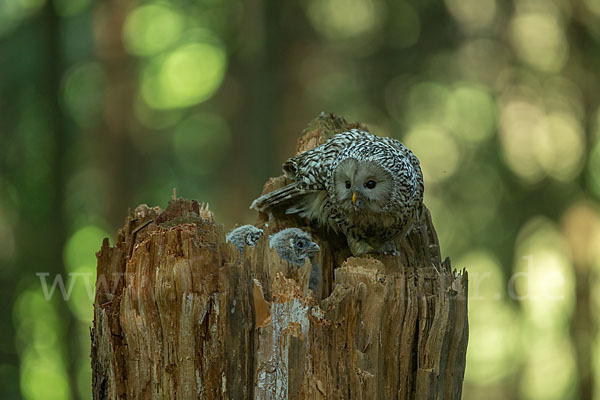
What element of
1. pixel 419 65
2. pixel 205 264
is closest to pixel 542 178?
pixel 419 65

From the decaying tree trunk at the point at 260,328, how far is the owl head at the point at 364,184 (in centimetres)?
76

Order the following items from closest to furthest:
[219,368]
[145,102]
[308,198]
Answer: [219,368]
[308,198]
[145,102]

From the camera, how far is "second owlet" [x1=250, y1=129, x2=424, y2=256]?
3.23m

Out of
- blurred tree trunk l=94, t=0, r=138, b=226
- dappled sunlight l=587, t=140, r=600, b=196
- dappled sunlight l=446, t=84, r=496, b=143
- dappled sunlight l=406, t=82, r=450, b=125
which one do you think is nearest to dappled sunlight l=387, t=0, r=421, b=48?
dappled sunlight l=406, t=82, r=450, b=125

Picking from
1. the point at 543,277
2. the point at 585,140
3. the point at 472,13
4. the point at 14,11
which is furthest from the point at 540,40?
the point at 14,11

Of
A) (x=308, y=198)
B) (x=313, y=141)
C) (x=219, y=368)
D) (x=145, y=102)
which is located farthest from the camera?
(x=145, y=102)

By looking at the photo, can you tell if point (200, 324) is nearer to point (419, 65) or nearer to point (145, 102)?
point (145, 102)

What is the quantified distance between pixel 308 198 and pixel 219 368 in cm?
171

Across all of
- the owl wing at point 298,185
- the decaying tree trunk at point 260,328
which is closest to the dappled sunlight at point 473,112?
the owl wing at point 298,185

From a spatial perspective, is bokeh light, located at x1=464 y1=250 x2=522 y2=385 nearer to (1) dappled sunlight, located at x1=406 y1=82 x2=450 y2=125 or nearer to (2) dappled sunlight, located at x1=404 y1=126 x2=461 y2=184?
(2) dappled sunlight, located at x1=404 y1=126 x2=461 y2=184

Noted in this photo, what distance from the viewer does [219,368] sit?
2225 mm

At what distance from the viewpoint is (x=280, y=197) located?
3.74 m

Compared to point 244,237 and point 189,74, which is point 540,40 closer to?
point 189,74

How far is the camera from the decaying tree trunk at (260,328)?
2.23 meters
